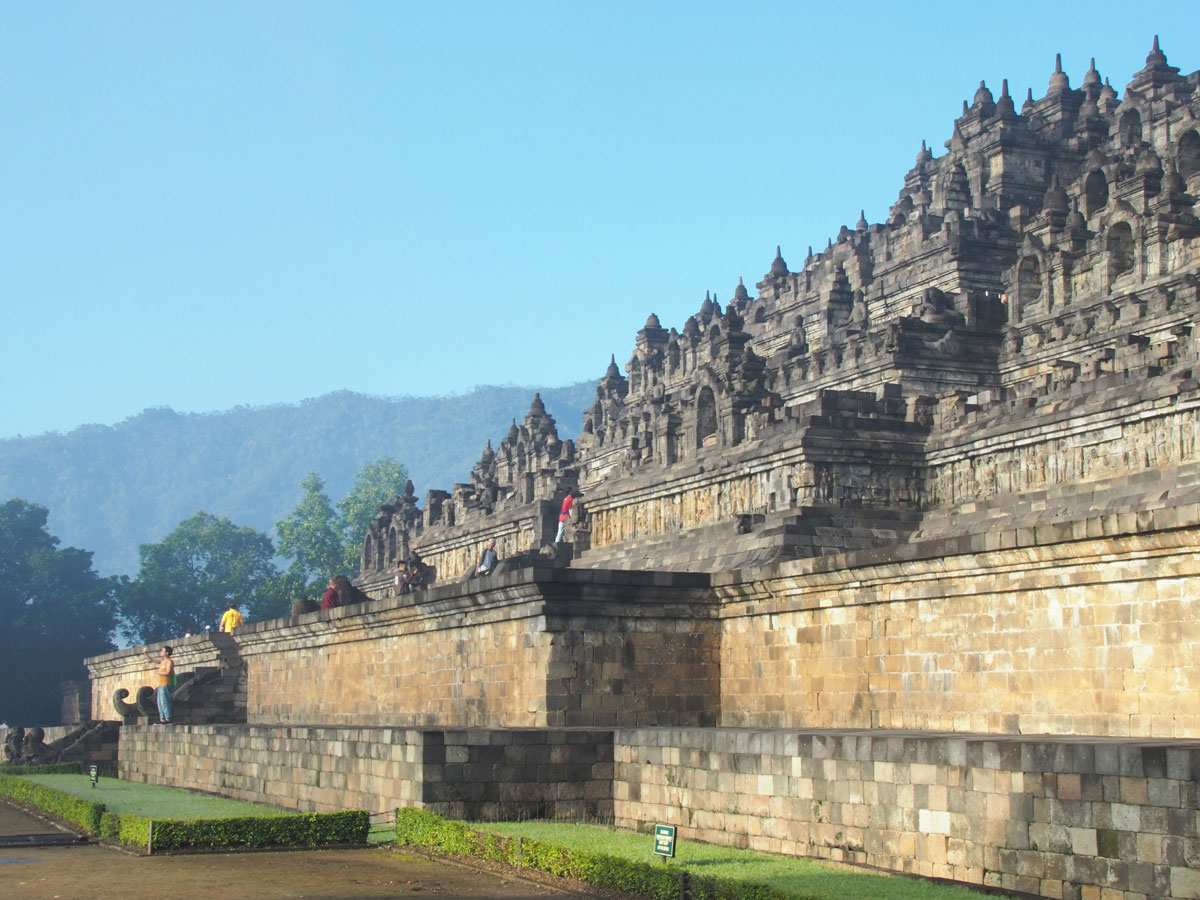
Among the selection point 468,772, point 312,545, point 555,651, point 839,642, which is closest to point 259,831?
point 468,772

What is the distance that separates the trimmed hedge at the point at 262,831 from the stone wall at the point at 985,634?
17.8 ft

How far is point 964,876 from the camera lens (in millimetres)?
12742

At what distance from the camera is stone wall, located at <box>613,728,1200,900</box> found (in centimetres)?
1109

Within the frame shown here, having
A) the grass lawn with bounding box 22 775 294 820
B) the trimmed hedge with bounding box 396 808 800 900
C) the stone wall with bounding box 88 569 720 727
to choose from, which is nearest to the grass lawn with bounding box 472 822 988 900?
the trimmed hedge with bounding box 396 808 800 900

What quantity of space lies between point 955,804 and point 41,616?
282 ft

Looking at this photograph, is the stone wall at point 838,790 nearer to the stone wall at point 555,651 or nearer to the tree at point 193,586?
the stone wall at point 555,651

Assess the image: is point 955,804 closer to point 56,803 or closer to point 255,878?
point 255,878

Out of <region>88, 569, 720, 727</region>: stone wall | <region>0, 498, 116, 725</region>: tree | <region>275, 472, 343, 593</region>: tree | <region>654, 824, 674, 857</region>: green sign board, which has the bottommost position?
<region>654, 824, 674, 857</region>: green sign board

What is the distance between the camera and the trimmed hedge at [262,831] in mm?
17078

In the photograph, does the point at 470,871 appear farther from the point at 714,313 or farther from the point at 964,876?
the point at 714,313

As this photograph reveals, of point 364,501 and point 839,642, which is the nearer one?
point 839,642

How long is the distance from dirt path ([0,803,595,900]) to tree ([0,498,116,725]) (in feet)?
240

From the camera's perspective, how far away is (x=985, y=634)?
16.7 m

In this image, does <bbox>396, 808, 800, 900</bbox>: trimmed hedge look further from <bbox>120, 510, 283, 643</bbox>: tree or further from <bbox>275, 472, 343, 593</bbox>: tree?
<bbox>275, 472, 343, 593</bbox>: tree
